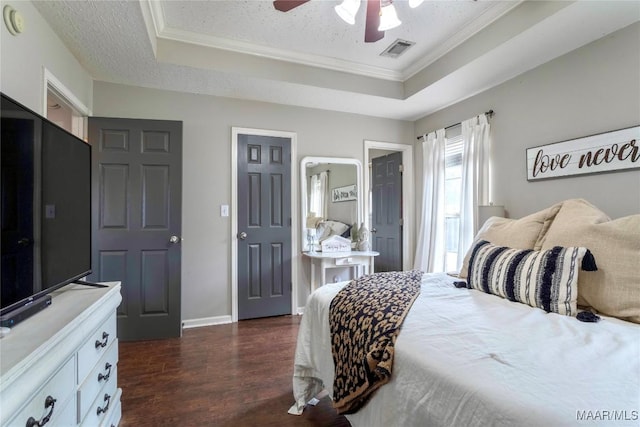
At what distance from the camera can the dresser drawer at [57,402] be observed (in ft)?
2.77

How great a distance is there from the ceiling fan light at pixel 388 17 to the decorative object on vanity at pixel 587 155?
1.71 metres

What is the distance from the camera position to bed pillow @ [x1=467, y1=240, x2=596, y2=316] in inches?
56.7

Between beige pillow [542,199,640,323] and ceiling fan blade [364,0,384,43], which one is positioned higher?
ceiling fan blade [364,0,384,43]

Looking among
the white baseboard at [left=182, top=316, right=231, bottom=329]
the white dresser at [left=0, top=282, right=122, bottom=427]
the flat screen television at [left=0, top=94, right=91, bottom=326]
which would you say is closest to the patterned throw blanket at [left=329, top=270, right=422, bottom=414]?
the white dresser at [left=0, top=282, right=122, bottom=427]

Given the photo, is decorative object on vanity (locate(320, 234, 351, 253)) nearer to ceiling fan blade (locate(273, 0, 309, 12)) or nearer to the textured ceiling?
the textured ceiling

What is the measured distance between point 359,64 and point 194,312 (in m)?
A: 3.11

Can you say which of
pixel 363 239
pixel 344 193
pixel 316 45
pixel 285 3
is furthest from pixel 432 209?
pixel 285 3

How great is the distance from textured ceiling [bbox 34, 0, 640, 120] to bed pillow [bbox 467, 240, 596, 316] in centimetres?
159

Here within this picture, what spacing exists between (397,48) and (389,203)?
77.9 inches

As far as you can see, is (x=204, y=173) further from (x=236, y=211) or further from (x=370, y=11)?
(x=370, y=11)

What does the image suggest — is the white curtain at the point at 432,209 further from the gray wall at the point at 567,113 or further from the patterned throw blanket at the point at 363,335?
the patterned throw blanket at the point at 363,335

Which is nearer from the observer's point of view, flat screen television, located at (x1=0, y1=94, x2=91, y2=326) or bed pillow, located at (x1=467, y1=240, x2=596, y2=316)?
flat screen television, located at (x1=0, y1=94, x2=91, y2=326)

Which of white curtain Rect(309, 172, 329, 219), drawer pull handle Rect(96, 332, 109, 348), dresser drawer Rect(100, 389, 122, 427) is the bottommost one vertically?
dresser drawer Rect(100, 389, 122, 427)

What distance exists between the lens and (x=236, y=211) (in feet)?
11.2
